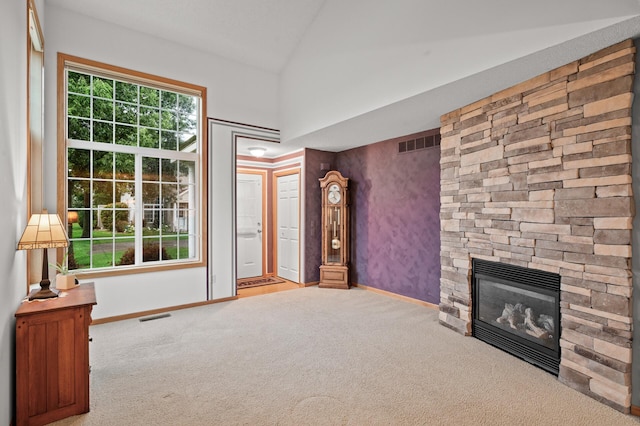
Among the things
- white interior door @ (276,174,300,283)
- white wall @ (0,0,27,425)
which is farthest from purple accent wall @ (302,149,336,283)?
white wall @ (0,0,27,425)

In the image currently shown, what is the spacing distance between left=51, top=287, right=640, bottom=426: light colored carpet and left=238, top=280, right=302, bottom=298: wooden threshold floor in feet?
4.06

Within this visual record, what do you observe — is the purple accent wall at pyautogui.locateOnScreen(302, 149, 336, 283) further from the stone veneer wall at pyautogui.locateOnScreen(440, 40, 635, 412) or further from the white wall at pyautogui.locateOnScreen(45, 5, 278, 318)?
the stone veneer wall at pyautogui.locateOnScreen(440, 40, 635, 412)

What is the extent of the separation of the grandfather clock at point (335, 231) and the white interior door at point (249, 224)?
1.52m

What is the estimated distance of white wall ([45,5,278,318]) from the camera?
3.49 m

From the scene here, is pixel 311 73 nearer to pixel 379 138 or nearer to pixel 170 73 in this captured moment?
pixel 379 138

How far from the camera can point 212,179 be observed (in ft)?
15.0

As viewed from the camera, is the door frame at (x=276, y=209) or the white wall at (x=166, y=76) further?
the door frame at (x=276, y=209)

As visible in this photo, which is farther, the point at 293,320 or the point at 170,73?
the point at 170,73

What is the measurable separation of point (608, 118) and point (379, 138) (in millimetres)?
2919

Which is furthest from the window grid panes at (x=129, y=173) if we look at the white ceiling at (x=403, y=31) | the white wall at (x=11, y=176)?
the white wall at (x=11, y=176)

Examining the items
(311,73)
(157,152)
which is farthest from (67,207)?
(311,73)

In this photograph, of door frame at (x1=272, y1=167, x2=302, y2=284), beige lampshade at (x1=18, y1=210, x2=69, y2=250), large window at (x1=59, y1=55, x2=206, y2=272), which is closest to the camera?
beige lampshade at (x1=18, y1=210, x2=69, y2=250)

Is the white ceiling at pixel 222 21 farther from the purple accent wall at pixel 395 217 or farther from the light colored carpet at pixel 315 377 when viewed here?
the light colored carpet at pixel 315 377

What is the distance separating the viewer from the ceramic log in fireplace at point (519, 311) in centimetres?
267
